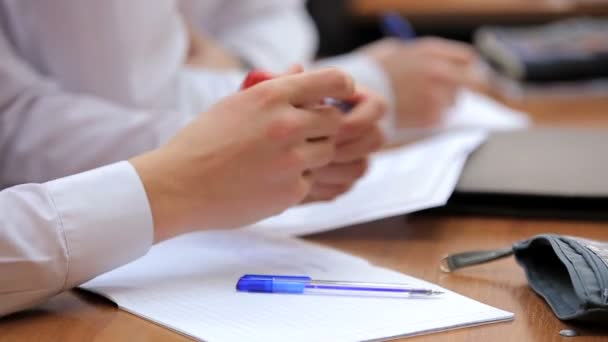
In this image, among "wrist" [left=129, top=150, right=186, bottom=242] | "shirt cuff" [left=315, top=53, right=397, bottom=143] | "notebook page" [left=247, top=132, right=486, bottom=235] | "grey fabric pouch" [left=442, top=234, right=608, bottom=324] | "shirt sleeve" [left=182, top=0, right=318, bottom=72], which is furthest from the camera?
"shirt sleeve" [left=182, top=0, right=318, bottom=72]

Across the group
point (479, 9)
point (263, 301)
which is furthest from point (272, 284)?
point (479, 9)

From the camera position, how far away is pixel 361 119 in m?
0.91

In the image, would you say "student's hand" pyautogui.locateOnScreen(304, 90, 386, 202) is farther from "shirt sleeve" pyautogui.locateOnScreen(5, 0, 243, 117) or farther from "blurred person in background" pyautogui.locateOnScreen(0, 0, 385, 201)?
"shirt sleeve" pyautogui.locateOnScreen(5, 0, 243, 117)

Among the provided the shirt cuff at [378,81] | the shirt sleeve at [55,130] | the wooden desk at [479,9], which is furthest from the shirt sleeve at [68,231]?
the wooden desk at [479,9]

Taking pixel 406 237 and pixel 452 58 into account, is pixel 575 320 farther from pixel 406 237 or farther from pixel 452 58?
pixel 452 58

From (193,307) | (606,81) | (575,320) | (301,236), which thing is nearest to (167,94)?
(301,236)

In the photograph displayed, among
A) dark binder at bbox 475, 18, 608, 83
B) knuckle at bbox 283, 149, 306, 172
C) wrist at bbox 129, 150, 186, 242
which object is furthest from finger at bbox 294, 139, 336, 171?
dark binder at bbox 475, 18, 608, 83

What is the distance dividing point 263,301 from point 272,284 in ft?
0.08

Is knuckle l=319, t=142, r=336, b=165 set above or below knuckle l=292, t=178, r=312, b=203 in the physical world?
above

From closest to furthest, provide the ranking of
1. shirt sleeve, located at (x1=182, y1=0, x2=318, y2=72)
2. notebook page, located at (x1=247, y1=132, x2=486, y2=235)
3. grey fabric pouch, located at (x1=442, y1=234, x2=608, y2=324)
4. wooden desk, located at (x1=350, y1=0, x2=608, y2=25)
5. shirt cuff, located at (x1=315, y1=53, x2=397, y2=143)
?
grey fabric pouch, located at (x1=442, y1=234, x2=608, y2=324) → notebook page, located at (x1=247, y1=132, x2=486, y2=235) → shirt cuff, located at (x1=315, y1=53, x2=397, y2=143) → shirt sleeve, located at (x1=182, y1=0, x2=318, y2=72) → wooden desk, located at (x1=350, y1=0, x2=608, y2=25)

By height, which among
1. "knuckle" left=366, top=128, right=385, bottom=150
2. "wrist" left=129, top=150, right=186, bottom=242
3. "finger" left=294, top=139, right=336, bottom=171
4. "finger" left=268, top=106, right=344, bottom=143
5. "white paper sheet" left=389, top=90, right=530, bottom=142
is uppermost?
"white paper sheet" left=389, top=90, right=530, bottom=142

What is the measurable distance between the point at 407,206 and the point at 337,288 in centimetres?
22

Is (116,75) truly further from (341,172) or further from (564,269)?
(564,269)

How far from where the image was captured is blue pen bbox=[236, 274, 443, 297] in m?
0.70
